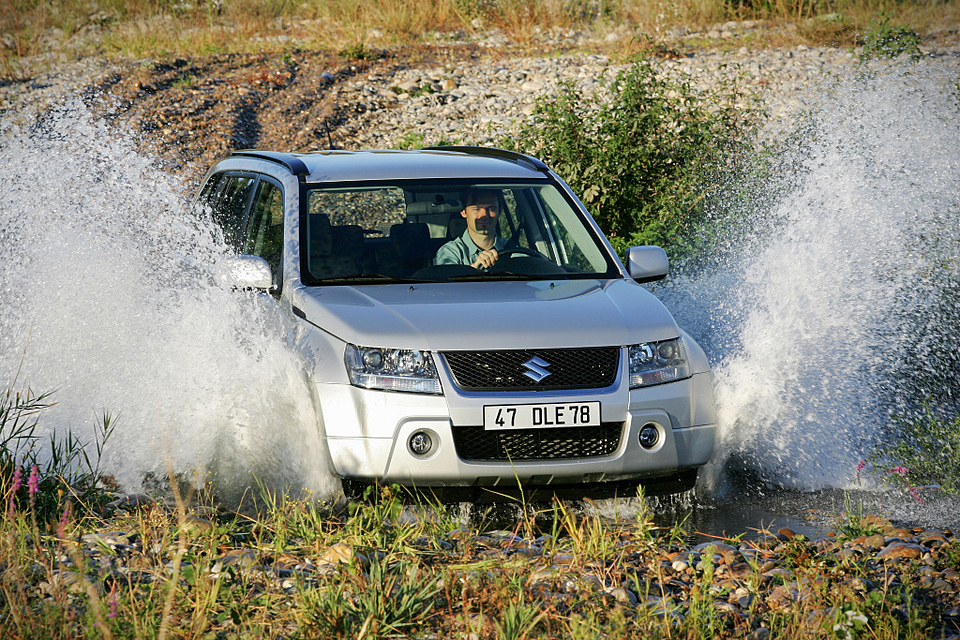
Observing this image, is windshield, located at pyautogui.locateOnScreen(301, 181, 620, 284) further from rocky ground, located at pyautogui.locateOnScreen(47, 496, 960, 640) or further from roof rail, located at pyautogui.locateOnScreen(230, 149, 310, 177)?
rocky ground, located at pyautogui.locateOnScreen(47, 496, 960, 640)

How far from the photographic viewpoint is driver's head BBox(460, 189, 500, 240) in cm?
541

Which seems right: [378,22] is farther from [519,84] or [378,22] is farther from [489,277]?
[489,277]

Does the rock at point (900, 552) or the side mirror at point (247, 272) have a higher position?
the side mirror at point (247, 272)

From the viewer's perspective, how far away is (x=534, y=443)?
4.04 metres

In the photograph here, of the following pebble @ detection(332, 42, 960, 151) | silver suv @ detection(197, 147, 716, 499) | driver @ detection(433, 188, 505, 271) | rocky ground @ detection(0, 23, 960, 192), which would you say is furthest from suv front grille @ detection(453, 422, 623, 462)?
pebble @ detection(332, 42, 960, 151)

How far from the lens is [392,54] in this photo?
19.3 meters

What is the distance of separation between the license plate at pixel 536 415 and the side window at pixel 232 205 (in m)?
2.65

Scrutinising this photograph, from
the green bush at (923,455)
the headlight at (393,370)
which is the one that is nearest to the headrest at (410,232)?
the headlight at (393,370)

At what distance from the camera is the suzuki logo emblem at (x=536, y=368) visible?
4051mm

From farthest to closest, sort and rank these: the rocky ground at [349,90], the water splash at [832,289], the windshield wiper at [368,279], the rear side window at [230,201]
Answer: the rocky ground at [349,90] → the rear side window at [230,201] → the water splash at [832,289] → the windshield wiper at [368,279]

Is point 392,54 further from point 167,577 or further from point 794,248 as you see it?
point 167,577

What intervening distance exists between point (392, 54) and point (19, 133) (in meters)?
7.99

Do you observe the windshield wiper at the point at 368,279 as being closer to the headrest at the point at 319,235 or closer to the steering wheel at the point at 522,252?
the headrest at the point at 319,235

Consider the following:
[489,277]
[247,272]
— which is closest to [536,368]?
[489,277]
